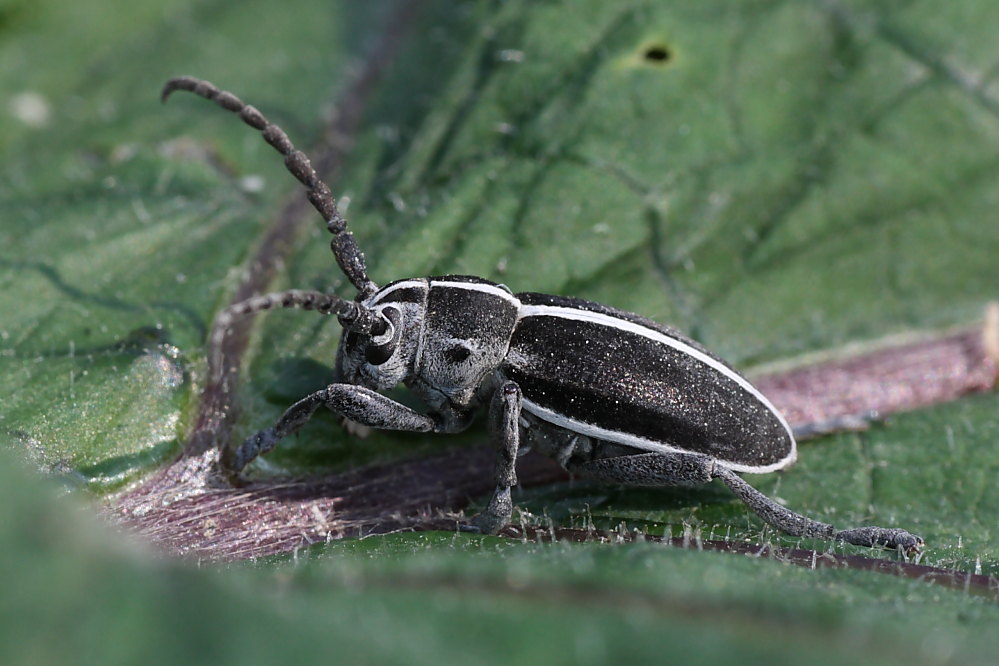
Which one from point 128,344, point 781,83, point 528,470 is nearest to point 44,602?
point 128,344

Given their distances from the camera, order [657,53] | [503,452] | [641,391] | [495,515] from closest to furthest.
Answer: [495,515]
[503,452]
[641,391]
[657,53]

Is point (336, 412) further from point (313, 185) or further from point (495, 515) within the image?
point (313, 185)

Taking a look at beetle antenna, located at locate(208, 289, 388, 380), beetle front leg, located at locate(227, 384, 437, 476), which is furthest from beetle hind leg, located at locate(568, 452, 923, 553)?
beetle antenna, located at locate(208, 289, 388, 380)

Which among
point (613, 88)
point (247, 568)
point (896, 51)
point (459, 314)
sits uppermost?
point (896, 51)

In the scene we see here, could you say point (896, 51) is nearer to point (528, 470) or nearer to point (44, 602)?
point (528, 470)

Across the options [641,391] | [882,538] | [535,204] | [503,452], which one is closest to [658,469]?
[641,391]

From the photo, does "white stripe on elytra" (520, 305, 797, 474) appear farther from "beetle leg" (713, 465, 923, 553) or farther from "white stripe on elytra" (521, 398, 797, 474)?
"beetle leg" (713, 465, 923, 553)
